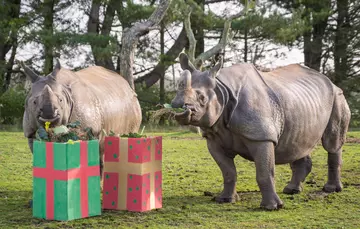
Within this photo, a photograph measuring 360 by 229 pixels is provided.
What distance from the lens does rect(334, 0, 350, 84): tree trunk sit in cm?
2355

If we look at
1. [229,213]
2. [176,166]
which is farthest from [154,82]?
[229,213]

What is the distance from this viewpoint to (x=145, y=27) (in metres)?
17.0

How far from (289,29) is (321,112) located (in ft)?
42.4

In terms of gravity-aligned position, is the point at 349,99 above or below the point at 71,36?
below

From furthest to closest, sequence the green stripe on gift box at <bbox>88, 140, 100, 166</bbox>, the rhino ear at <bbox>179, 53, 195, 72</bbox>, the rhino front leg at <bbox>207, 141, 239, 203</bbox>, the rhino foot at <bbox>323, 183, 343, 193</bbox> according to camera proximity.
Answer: the rhino foot at <bbox>323, 183, 343, 193</bbox>, the rhino front leg at <bbox>207, 141, 239, 203</bbox>, the rhino ear at <bbox>179, 53, 195, 72</bbox>, the green stripe on gift box at <bbox>88, 140, 100, 166</bbox>

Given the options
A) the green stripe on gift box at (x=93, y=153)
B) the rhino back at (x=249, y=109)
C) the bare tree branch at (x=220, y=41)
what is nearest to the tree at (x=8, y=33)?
the bare tree branch at (x=220, y=41)

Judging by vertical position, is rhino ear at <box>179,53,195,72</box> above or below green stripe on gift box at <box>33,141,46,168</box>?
above

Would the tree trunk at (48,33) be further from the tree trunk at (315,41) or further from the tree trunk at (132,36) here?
the tree trunk at (315,41)

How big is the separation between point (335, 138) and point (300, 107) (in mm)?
793

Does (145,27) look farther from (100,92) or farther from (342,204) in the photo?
(342,204)

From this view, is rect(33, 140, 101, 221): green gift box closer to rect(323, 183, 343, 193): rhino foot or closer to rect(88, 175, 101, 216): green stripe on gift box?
rect(88, 175, 101, 216): green stripe on gift box

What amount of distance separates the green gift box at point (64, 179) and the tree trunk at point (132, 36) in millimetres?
11709

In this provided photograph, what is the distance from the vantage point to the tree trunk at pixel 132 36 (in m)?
16.8

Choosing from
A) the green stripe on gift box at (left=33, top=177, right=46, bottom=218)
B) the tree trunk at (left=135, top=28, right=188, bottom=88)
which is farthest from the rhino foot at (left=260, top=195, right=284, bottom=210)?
the tree trunk at (left=135, top=28, right=188, bottom=88)
